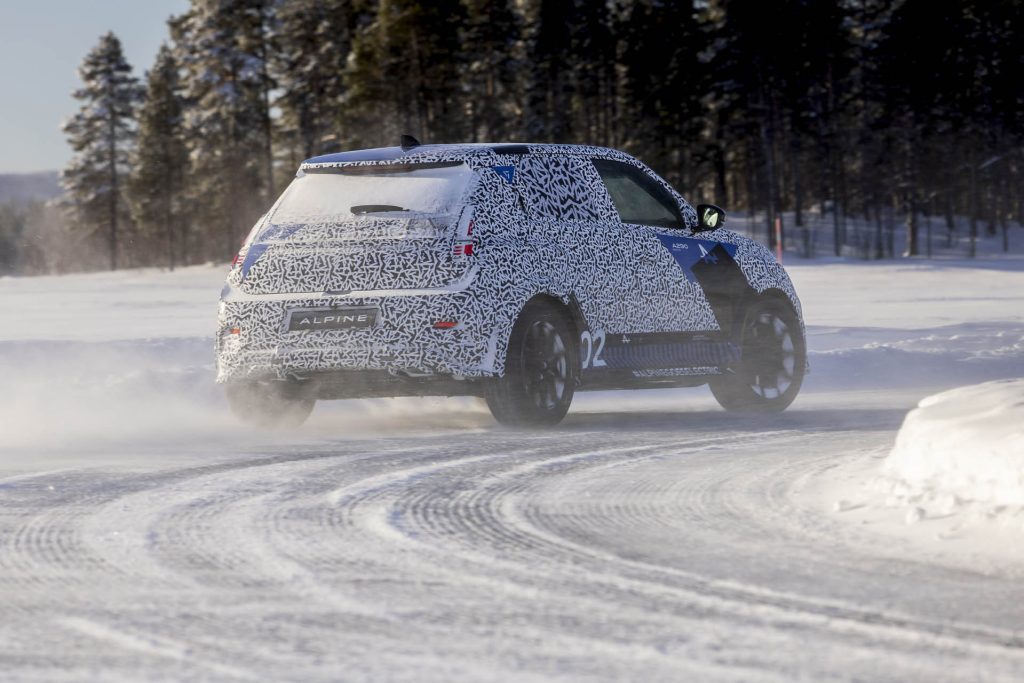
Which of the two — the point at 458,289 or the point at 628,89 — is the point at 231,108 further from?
the point at 458,289

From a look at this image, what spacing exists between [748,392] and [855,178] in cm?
7922

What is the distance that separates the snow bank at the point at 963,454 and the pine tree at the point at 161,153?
85.8 m

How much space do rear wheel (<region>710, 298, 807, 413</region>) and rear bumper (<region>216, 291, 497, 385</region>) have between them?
102 inches

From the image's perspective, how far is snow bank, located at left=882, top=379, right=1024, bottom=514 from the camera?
5.73 meters

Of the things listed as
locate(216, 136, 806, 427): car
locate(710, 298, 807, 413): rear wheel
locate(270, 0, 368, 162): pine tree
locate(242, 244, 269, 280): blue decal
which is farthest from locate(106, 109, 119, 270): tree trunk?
locate(242, 244, 269, 280): blue decal

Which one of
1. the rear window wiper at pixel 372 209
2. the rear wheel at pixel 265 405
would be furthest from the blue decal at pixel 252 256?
the rear wheel at pixel 265 405

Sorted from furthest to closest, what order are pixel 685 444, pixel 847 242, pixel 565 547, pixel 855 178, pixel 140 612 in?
pixel 855 178, pixel 847 242, pixel 685 444, pixel 565 547, pixel 140 612

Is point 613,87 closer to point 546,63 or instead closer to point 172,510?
point 546,63

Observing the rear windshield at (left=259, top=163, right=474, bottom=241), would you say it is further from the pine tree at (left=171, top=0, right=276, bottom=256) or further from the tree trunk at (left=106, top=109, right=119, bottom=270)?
the tree trunk at (left=106, top=109, right=119, bottom=270)

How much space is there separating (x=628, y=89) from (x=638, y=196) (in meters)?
67.1

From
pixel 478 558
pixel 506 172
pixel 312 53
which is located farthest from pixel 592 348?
pixel 312 53

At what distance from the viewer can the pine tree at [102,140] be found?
89750 millimetres

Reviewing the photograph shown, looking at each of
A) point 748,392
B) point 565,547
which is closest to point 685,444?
point 748,392

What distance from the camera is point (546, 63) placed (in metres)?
70.6
